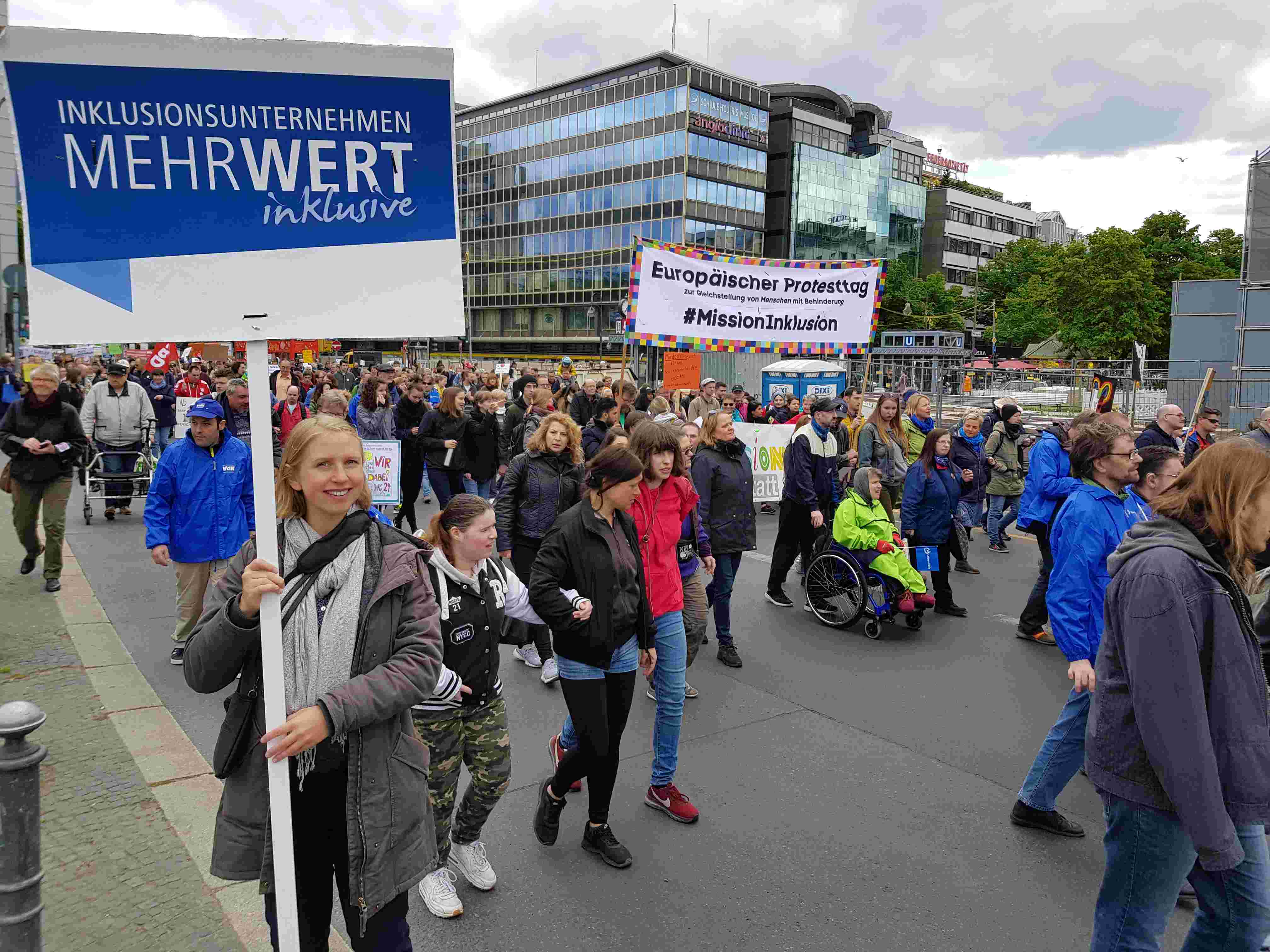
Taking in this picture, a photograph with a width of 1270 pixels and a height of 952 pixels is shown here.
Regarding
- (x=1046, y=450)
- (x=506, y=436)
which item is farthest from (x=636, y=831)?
(x=506, y=436)

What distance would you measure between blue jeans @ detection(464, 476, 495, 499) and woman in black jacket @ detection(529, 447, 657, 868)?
5879 mm

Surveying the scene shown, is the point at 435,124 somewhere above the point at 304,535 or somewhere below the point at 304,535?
above

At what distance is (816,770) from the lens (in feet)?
15.9

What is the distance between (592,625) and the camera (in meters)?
3.71

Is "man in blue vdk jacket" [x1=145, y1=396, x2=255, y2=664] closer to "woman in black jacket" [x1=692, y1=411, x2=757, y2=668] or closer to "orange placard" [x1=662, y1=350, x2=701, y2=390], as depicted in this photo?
"woman in black jacket" [x1=692, y1=411, x2=757, y2=668]

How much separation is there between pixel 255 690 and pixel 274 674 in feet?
0.66

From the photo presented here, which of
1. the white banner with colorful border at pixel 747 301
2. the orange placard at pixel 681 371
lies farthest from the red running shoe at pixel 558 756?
the orange placard at pixel 681 371

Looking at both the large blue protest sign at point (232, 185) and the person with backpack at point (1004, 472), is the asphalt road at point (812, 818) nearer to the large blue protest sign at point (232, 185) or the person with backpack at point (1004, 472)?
the large blue protest sign at point (232, 185)

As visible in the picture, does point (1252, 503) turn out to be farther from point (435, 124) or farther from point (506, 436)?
point (506, 436)

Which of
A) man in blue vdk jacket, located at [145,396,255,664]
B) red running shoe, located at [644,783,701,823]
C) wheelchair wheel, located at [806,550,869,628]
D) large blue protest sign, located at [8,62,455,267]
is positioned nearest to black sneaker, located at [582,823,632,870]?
red running shoe, located at [644,783,701,823]

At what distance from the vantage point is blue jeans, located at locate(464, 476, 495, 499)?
382 inches

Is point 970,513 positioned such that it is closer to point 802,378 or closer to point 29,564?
point 29,564

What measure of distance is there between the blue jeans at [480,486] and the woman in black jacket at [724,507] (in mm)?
3554

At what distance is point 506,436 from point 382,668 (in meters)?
8.84
